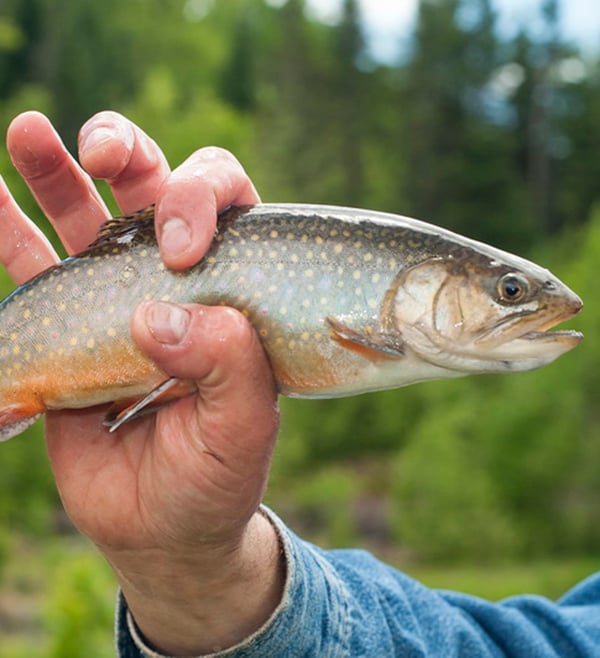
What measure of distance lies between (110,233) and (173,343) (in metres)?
0.63

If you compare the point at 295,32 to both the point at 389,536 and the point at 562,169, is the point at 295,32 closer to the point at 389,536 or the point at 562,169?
the point at 562,169

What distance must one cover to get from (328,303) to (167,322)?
0.55 m

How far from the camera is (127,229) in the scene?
11.6 feet

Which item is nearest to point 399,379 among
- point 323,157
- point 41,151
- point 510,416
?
point 41,151

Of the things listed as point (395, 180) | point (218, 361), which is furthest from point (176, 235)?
point (395, 180)

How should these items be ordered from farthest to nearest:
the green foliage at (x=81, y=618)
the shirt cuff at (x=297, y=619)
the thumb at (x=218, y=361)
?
the green foliage at (x=81, y=618)
the shirt cuff at (x=297, y=619)
the thumb at (x=218, y=361)

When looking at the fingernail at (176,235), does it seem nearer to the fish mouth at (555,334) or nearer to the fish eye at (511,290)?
the fish eye at (511,290)

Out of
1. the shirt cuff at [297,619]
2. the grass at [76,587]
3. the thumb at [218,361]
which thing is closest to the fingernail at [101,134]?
the thumb at [218,361]

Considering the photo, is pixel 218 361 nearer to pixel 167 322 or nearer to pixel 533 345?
pixel 167 322

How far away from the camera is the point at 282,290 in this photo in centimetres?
337

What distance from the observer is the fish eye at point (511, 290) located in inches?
134

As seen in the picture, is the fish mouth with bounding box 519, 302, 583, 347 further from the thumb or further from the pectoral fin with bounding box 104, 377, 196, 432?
the pectoral fin with bounding box 104, 377, 196, 432

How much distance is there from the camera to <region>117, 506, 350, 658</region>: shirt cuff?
3.38 meters

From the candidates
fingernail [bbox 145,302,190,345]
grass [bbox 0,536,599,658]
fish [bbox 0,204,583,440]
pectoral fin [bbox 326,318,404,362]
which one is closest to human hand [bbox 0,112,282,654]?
fingernail [bbox 145,302,190,345]
